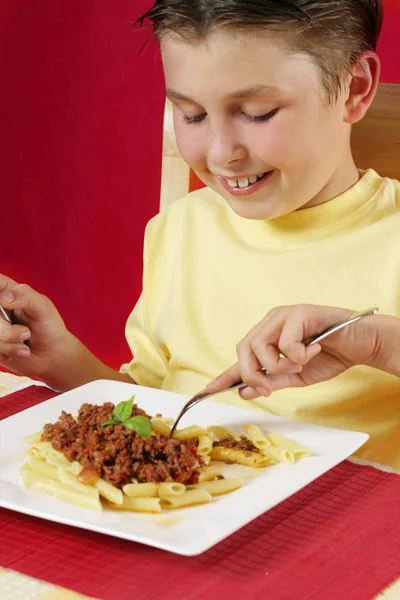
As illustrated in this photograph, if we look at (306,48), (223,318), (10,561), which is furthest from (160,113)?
(10,561)

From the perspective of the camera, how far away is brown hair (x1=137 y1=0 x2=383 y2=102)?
1146 mm

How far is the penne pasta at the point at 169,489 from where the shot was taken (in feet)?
3.02

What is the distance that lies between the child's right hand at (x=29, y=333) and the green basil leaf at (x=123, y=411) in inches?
13.0

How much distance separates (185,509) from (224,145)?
1.50 feet

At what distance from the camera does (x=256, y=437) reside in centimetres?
107

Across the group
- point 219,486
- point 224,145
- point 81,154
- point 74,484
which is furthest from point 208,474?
point 81,154

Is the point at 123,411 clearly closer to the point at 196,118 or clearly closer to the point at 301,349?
the point at 301,349

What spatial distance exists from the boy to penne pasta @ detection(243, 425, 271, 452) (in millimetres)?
50

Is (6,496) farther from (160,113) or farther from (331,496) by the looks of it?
(160,113)

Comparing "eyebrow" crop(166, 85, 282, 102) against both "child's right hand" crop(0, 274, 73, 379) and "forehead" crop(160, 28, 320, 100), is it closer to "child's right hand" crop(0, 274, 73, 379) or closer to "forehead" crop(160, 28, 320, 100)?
"forehead" crop(160, 28, 320, 100)

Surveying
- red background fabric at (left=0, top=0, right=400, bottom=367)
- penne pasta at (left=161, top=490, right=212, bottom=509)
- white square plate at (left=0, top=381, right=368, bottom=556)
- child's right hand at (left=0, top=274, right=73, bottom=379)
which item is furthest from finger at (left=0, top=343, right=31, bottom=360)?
red background fabric at (left=0, top=0, right=400, bottom=367)

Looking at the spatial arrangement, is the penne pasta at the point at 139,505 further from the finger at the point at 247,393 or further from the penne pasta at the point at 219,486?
the finger at the point at 247,393

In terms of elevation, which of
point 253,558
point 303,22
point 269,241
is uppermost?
point 303,22

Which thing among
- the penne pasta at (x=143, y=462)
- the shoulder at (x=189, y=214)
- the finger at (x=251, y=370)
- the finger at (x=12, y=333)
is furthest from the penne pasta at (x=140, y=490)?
the shoulder at (x=189, y=214)
